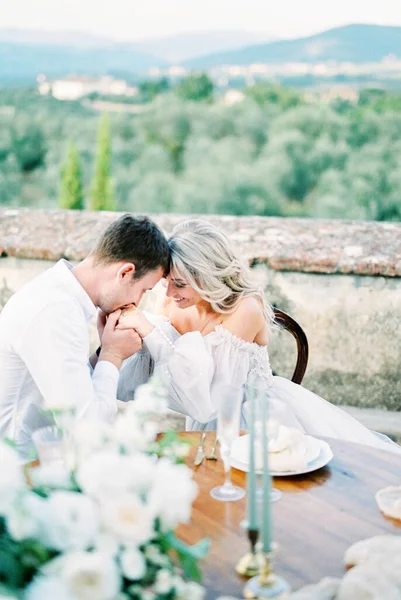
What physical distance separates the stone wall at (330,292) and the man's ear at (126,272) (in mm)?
1464

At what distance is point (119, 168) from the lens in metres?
20.3

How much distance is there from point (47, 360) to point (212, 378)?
82 centimetres

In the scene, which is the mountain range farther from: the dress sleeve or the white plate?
the white plate

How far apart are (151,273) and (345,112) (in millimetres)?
18588

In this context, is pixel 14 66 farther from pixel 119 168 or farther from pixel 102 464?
pixel 102 464

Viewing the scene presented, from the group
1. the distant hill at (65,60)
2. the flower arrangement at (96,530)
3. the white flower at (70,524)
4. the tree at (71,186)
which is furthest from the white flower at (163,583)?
the distant hill at (65,60)

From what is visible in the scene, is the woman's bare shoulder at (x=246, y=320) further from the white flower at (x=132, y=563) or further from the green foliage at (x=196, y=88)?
the green foliage at (x=196, y=88)

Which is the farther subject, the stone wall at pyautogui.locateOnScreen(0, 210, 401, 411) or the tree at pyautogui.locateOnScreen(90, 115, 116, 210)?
the tree at pyautogui.locateOnScreen(90, 115, 116, 210)

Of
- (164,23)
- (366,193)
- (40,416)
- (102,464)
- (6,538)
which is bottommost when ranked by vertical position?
(366,193)

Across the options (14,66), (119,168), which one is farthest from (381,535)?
(14,66)

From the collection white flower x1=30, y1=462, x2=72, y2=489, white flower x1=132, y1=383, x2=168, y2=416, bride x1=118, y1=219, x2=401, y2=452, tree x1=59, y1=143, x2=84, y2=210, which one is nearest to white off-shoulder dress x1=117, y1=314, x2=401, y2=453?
bride x1=118, y1=219, x2=401, y2=452

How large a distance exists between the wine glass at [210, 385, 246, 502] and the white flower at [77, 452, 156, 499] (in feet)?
2.12

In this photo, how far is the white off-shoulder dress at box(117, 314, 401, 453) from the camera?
101 inches

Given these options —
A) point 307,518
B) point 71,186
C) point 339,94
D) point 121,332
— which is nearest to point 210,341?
point 121,332
